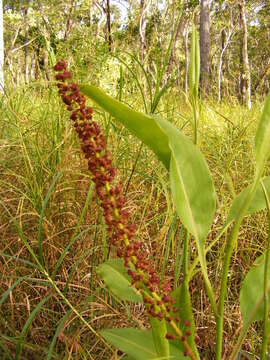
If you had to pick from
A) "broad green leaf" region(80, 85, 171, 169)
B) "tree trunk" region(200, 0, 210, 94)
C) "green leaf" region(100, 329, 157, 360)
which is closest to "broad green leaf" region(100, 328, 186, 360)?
"green leaf" region(100, 329, 157, 360)

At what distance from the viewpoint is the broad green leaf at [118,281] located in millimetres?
722

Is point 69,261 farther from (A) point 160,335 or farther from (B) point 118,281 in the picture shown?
(A) point 160,335

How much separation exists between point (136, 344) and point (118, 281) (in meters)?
0.11

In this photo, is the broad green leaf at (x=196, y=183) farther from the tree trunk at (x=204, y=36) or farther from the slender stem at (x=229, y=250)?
the tree trunk at (x=204, y=36)

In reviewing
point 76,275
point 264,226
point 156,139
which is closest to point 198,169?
point 156,139

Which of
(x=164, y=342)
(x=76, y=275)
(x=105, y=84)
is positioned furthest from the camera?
(x=105, y=84)

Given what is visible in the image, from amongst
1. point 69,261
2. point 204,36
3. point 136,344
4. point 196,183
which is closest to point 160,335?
point 136,344

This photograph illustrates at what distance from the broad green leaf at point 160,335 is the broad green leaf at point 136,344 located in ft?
0.16

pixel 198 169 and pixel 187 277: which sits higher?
pixel 198 169

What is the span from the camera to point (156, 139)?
A: 0.59 meters

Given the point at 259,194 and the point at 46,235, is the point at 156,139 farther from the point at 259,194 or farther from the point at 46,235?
the point at 46,235

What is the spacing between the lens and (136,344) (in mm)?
651

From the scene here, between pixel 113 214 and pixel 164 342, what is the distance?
20cm

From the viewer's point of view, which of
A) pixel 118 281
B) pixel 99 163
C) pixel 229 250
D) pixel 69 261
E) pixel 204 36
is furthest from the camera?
pixel 204 36
